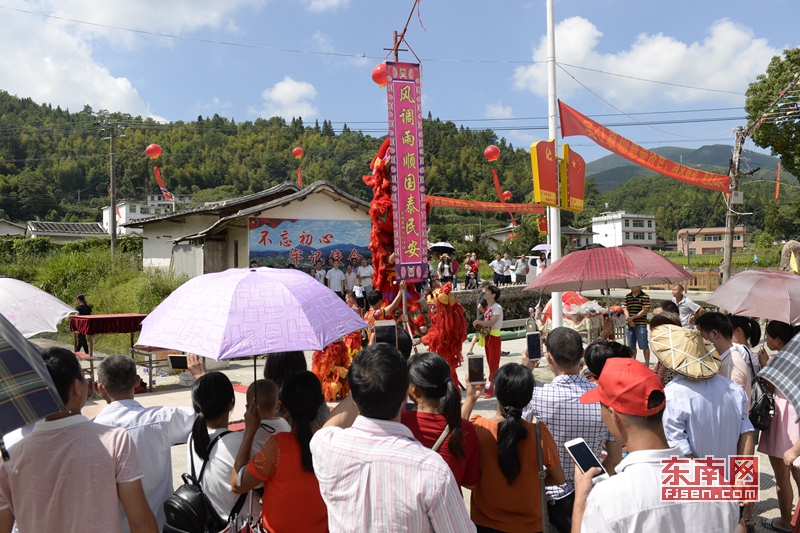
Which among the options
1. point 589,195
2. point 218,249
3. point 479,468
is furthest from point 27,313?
point 589,195

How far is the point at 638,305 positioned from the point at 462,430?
24.7 feet

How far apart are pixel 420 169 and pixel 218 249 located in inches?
565

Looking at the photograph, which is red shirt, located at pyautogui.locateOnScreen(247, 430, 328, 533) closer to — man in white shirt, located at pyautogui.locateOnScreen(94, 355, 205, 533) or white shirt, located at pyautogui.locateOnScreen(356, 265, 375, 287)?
man in white shirt, located at pyautogui.locateOnScreen(94, 355, 205, 533)

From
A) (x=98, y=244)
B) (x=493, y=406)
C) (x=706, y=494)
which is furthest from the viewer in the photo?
(x=98, y=244)

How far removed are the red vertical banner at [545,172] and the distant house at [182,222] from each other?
12.6 meters

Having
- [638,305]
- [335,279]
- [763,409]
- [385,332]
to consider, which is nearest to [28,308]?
[385,332]

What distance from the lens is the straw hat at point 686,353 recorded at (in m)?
3.11

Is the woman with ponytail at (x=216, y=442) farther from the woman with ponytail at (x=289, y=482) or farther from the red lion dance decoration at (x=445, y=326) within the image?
the red lion dance decoration at (x=445, y=326)

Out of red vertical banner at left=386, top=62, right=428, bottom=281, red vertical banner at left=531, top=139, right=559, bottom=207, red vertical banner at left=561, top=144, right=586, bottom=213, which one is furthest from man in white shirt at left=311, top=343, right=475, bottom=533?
red vertical banner at left=561, top=144, right=586, bottom=213

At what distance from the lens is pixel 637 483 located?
1731 millimetres

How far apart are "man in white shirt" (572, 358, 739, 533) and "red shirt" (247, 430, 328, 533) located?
109 cm

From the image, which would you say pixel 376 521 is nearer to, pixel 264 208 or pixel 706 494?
pixel 706 494

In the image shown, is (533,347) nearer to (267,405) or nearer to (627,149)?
(267,405)

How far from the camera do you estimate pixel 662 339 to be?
126 inches
